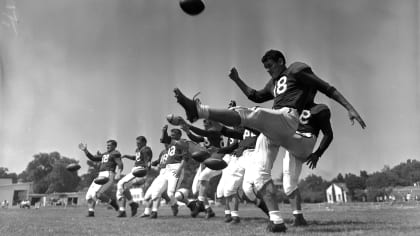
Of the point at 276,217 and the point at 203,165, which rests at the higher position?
the point at 203,165

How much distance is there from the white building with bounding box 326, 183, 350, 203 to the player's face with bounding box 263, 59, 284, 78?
315ft

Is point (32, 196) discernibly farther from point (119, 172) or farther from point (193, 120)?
point (193, 120)

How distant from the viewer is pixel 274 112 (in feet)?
14.3

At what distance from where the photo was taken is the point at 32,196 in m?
70.9

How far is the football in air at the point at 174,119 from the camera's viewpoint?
14.2 feet

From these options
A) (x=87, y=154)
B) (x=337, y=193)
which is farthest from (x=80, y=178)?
(x=87, y=154)

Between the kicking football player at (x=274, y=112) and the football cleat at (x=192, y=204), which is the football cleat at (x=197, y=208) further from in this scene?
the kicking football player at (x=274, y=112)

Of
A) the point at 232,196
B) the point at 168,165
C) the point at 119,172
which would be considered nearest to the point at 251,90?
the point at 232,196

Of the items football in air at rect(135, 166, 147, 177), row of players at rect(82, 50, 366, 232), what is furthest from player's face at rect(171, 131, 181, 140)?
row of players at rect(82, 50, 366, 232)

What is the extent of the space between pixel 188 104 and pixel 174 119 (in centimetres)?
64

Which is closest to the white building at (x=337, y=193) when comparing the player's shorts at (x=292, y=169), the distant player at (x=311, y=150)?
the distant player at (x=311, y=150)

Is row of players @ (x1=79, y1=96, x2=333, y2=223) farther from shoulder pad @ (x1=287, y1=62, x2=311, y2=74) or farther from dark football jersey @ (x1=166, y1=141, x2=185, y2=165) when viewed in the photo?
shoulder pad @ (x1=287, y1=62, x2=311, y2=74)

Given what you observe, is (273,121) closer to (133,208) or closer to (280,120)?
(280,120)

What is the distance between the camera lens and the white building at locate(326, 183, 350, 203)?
309 ft
